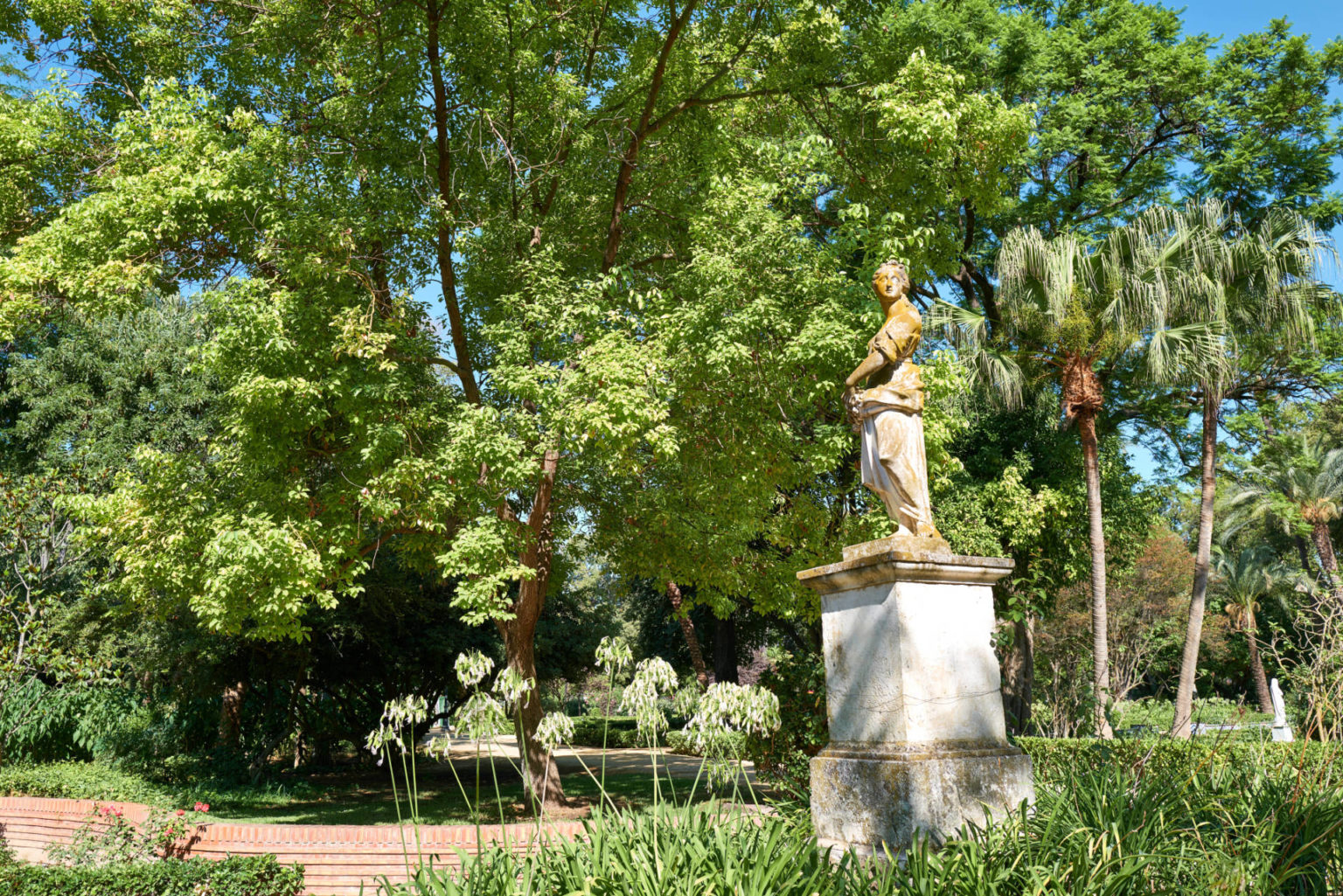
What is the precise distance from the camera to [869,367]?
546 cm

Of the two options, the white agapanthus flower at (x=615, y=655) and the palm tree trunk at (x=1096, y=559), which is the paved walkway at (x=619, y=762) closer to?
the palm tree trunk at (x=1096, y=559)

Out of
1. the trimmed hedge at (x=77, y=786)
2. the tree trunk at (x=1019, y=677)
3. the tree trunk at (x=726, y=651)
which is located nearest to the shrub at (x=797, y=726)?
the trimmed hedge at (x=77, y=786)

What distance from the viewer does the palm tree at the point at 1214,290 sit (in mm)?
14930

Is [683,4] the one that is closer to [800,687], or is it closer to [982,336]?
[982,336]

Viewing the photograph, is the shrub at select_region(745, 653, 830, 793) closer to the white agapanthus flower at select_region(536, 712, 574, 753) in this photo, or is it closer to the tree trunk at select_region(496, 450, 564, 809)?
the tree trunk at select_region(496, 450, 564, 809)

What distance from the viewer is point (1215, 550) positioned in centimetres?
3253

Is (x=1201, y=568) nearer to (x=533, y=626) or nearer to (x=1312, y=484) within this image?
(x=533, y=626)

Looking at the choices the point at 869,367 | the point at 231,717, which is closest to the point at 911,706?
the point at 869,367

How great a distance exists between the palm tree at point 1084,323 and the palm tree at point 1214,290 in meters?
0.16

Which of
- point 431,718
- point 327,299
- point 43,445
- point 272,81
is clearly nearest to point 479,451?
point 327,299

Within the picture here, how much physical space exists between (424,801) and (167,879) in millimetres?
8608

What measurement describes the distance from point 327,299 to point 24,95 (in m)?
8.31

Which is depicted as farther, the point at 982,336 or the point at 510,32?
the point at 982,336

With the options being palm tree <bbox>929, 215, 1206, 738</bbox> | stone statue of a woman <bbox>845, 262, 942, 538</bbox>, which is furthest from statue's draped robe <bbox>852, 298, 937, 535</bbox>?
palm tree <bbox>929, 215, 1206, 738</bbox>
